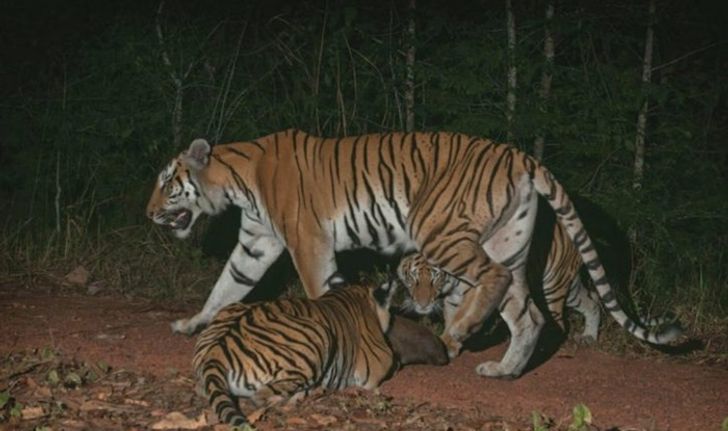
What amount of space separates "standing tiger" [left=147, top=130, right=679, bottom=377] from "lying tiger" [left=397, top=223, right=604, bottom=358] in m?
0.06

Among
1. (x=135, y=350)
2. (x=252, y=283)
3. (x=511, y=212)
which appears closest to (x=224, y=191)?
(x=252, y=283)

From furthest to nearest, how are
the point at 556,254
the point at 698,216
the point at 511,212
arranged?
1. the point at 698,216
2. the point at 556,254
3. the point at 511,212

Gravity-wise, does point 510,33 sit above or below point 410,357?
above

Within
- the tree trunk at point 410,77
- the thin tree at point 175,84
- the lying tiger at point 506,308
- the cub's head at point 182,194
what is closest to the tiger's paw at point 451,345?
the lying tiger at point 506,308

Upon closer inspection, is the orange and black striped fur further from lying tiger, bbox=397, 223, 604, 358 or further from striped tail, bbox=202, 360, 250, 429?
lying tiger, bbox=397, 223, 604, 358

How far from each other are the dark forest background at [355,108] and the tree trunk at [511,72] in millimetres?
29

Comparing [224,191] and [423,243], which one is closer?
[423,243]

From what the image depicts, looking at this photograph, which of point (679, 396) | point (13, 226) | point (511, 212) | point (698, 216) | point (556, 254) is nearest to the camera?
point (679, 396)

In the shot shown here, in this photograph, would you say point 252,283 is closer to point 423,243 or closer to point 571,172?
point 423,243

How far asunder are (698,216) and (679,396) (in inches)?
90.8

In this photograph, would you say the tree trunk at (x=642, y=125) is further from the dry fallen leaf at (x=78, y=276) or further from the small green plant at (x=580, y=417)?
the dry fallen leaf at (x=78, y=276)

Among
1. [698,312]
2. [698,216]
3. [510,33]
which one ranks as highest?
[510,33]

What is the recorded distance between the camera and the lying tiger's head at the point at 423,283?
596 cm

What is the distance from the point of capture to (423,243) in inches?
233
